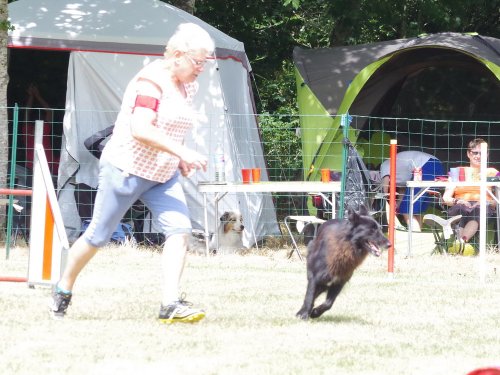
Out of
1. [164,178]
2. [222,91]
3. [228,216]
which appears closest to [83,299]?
[164,178]

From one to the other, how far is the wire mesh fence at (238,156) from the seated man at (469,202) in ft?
1.56

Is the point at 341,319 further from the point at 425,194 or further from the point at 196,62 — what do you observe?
the point at 425,194

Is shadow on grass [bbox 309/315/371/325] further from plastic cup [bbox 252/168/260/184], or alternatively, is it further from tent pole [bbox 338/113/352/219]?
plastic cup [bbox 252/168/260/184]

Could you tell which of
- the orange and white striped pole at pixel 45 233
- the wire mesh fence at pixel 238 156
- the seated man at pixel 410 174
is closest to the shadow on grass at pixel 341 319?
the orange and white striped pole at pixel 45 233

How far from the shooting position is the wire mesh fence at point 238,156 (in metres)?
10.7

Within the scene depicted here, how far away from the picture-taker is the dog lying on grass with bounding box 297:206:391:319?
589 centimetres

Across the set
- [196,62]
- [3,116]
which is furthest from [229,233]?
[196,62]

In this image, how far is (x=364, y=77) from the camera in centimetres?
1175

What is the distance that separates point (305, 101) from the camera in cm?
1222

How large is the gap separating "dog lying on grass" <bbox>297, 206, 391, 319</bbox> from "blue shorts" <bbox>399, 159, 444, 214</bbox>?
17.1 ft

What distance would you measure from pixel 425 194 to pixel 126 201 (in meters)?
6.53

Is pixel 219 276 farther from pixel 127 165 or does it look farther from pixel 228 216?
pixel 127 165

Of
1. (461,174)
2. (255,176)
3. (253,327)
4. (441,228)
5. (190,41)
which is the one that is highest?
(190,41)

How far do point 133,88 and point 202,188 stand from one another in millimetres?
4555
